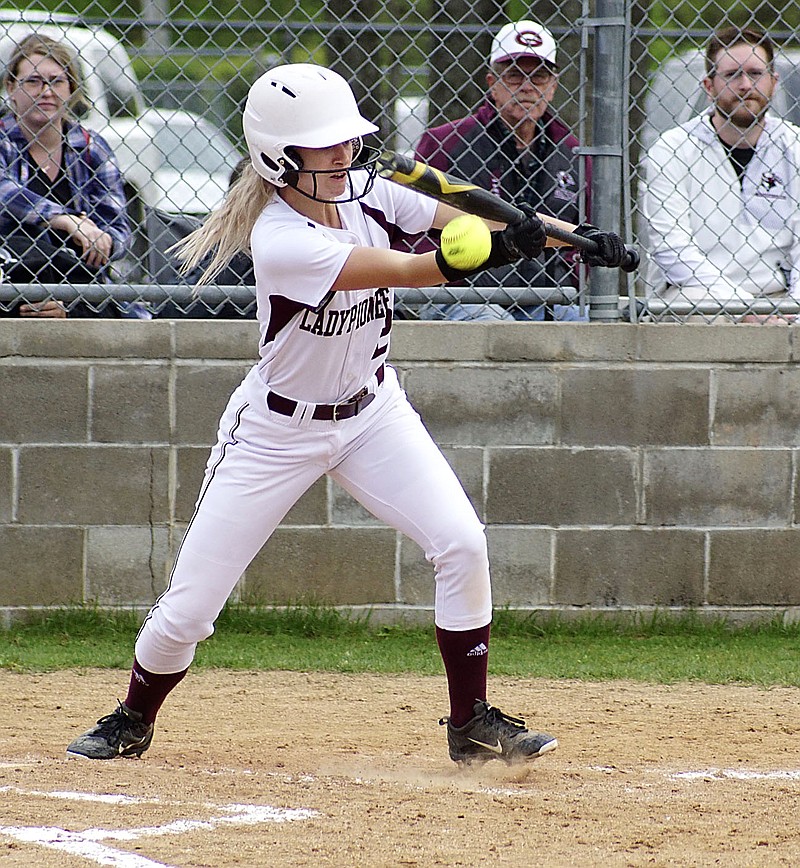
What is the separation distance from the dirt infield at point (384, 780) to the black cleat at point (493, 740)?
0.05 m

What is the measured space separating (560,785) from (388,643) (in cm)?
182

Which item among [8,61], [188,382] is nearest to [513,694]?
[188,382]

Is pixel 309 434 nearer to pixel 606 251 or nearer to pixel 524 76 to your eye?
pixel 606 251

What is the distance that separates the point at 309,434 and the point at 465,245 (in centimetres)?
76

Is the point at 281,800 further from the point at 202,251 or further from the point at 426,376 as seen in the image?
the point at 426,376

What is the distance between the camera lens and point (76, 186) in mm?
5164

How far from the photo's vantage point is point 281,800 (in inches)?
122

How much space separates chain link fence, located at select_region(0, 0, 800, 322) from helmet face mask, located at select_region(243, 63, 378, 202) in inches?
71.3

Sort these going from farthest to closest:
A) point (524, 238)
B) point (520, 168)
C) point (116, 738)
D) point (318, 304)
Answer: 1. point (520, 168)
2. point (116, 738)
3. point (318, 304)
4. point (524, 238)

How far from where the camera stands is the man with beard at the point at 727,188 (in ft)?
17.2

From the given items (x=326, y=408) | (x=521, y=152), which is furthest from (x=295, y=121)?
(x=521, y=152)

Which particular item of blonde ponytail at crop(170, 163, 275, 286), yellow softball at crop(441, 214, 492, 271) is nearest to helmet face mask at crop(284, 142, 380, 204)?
blonde ponytail at crop(170, 163, 275, 286)

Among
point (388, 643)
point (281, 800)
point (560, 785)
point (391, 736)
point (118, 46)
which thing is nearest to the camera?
point (281, 800)

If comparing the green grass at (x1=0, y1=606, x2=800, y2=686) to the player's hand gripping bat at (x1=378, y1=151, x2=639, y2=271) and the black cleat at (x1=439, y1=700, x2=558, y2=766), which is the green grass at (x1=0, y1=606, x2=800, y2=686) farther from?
the player's hand gripping bat at (x1=378, y1=151, x2=639, y2=271)
